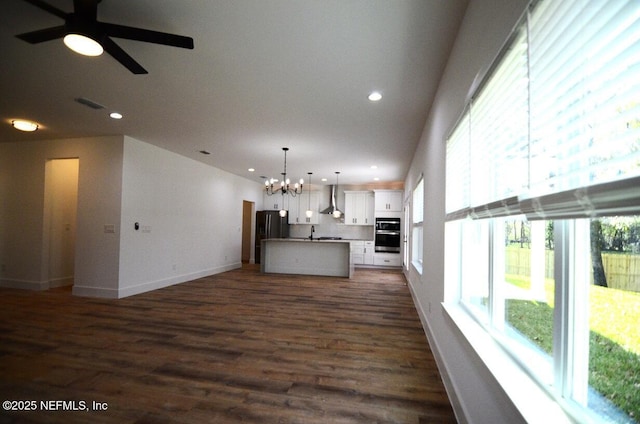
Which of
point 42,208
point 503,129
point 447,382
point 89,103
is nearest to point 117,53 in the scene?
point 89,103

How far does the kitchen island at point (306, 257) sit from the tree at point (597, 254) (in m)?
6.22

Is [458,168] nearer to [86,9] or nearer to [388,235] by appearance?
[86,9]

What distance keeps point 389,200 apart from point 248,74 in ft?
22.1

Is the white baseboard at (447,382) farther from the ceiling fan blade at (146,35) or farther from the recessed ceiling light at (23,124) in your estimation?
the recessed ceiling light at (23,124)

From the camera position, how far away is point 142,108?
3.61 meters

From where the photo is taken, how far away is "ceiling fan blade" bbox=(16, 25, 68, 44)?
71.8 inches

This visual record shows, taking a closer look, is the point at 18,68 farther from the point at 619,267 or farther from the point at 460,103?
the point at 619,267

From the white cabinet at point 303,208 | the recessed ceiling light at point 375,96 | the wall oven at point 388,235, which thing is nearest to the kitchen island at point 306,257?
the wall oven at point 388,235

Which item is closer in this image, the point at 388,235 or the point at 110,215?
the point at 110,215

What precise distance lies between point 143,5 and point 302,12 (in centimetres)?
112

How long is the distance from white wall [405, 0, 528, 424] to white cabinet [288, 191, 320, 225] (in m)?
6.38

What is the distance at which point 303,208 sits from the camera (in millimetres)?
9742

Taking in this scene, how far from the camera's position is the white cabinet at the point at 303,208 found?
963 centimetres

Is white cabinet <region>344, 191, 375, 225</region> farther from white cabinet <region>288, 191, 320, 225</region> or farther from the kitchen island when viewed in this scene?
the kitchen island
